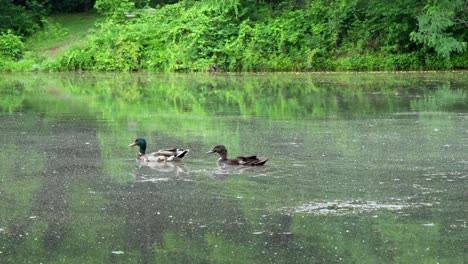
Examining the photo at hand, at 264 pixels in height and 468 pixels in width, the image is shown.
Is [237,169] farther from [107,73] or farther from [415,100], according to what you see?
[107,73]

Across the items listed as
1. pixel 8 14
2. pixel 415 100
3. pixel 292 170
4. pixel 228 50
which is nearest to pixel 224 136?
pixel 292 170

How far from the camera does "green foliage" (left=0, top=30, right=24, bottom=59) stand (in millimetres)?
40531

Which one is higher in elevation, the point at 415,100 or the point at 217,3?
the point at 217,3

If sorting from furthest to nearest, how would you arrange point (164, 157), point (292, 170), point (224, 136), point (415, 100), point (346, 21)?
point (346, 21)
point (415, 100)
point (224, 136)
point (164, 157)
point (292, 170)

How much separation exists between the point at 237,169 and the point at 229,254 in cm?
468

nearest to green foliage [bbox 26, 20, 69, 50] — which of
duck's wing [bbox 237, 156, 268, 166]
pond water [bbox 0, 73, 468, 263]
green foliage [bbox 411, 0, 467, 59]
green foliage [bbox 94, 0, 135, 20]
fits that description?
green foliage [bbox 94, 0, 135, 20]

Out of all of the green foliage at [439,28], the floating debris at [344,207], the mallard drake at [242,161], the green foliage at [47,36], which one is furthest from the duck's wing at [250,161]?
the green foliage at [47,36]

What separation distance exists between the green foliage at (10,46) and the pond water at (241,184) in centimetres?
1857

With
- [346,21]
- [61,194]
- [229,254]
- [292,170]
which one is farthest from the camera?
[346,21]

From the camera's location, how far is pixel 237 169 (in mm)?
12508

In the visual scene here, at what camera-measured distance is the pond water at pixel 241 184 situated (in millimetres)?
8125

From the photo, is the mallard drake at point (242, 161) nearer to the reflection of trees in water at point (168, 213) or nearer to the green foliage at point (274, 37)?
the reflection of trees in water at point (168, 213)

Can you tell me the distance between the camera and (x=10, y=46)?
4059 cm

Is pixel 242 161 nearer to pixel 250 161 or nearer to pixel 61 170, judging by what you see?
pixel 250 161
